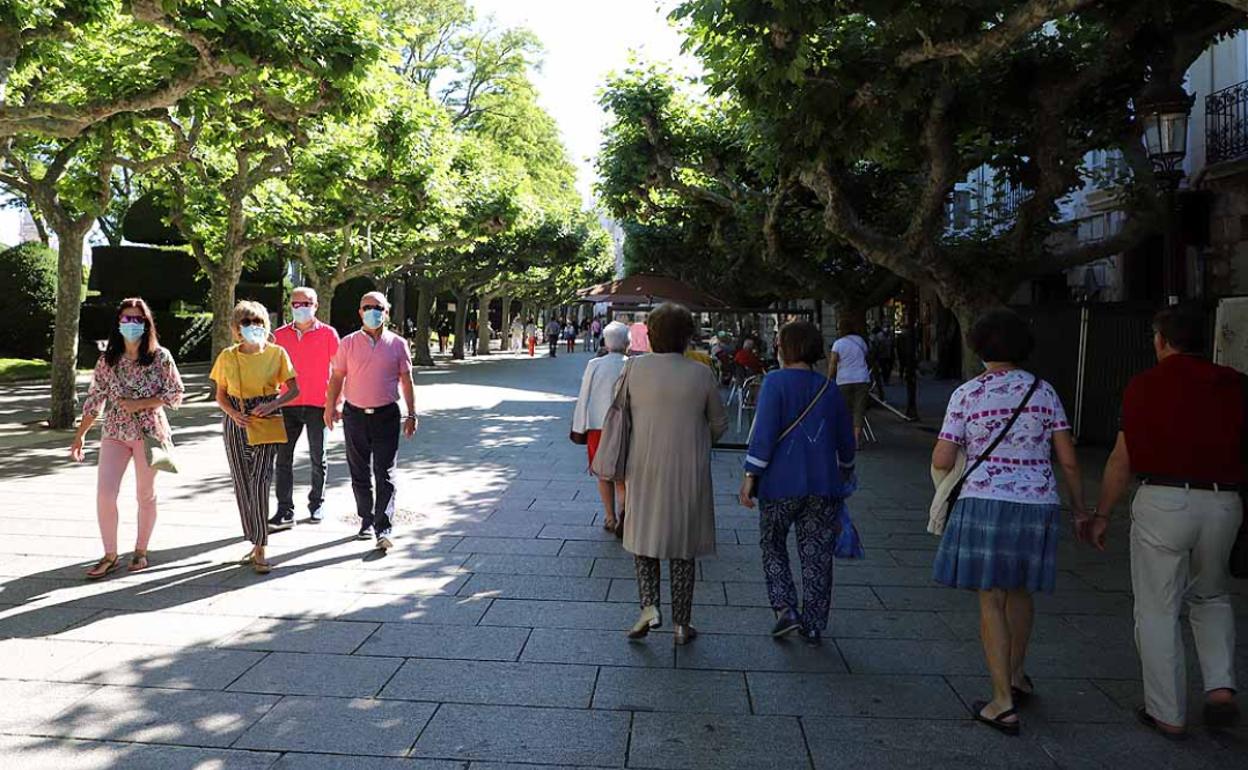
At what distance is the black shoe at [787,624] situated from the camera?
4.94 meters

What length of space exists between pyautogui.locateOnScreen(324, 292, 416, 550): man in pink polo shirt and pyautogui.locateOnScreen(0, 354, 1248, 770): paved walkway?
414 millimetres

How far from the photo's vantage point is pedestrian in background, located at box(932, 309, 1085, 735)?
12.5ft

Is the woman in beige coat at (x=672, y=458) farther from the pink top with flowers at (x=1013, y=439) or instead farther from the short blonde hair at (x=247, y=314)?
the short blonde hair at (x=247, y=314)

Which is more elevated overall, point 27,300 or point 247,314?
point 27,300

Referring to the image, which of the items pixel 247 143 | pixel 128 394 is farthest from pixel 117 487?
pixel 247 143

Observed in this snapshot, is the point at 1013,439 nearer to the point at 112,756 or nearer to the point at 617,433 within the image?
the point at 617,433

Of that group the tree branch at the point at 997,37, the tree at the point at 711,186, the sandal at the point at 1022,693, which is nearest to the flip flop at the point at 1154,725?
the sandal at the point at 1022,693

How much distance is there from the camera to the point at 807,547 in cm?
482

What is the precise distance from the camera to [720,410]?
4938 millimetres

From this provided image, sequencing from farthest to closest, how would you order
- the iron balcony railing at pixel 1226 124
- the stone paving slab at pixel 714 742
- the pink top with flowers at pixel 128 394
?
1. the iron balcony railing at pixel 1226 124
2. the pink top with flowers at pixel 128 394
3. the stone paving slab at pixel 714 742

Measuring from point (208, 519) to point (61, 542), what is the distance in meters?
1.12

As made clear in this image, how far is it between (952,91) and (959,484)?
744 cm

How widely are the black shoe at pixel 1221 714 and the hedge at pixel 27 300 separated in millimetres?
28136

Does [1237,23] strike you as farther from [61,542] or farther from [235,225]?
[235,225]
